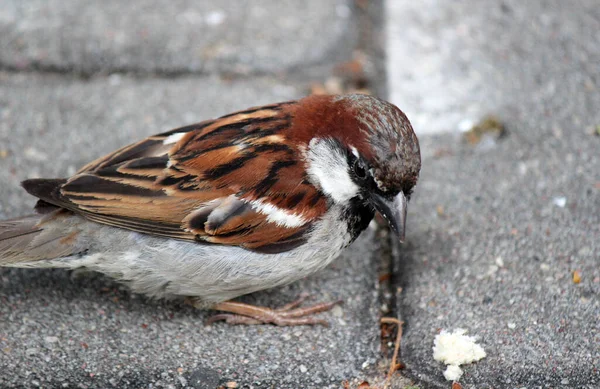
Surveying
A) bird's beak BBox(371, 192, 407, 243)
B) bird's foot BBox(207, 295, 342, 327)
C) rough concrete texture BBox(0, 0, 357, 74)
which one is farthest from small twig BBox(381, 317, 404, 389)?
A: rough concrete texture BBox(0, 0, 357, 74)

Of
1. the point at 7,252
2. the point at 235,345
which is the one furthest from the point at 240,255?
the point at 7,252

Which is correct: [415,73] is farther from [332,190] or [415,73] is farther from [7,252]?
[7,252]

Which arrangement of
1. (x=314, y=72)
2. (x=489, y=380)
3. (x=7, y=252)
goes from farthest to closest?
(x=314, y=72) → (x=7, y=252) → (x=489, y=380)

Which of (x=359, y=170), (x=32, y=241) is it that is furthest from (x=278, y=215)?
(x=32, y=241)

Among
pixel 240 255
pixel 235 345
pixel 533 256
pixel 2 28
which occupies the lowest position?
pixel 533 256

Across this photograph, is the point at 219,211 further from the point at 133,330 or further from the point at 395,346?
the point at 395,346

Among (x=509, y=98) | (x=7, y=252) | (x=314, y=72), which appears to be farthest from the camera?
(x=314, y=72)

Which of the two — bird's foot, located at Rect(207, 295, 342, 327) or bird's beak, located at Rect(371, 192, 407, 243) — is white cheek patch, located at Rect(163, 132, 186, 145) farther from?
bird's beak, located at Rect(371, 192, 407, 243)
